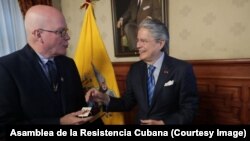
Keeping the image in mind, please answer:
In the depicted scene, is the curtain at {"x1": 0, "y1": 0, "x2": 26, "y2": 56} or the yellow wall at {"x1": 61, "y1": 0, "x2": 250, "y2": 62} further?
the curtain at {"x1": 0, "y1": 0, "x2": 26, "y2": 56}

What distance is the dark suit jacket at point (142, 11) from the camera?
2271 millimetres

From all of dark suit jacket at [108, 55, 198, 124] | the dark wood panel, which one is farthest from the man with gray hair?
the dark wood panel

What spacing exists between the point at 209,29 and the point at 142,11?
696 mm

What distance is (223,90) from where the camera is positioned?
198cm

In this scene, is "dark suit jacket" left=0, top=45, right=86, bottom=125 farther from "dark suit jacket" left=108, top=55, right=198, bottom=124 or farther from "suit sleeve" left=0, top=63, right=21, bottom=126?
"dark suit jacket" left=108, top=55, right=198, bottom=124

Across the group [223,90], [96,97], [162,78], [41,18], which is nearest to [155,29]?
[162,78]

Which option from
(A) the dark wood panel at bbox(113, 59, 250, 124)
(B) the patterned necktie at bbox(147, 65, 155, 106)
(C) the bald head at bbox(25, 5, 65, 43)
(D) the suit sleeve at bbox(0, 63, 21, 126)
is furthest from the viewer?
(A) the dark wood panel at bbox(113, 59, 250, 124)

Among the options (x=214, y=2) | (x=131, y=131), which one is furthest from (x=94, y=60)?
(x=214, y=2)

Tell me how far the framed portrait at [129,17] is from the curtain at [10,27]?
108 centimetres

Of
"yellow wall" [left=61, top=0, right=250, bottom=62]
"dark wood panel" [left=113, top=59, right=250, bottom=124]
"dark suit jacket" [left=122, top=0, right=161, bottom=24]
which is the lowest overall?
"dark wood panel" [left=113, top=59, right=250, bottom=124]

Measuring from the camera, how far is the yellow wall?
1880 mm

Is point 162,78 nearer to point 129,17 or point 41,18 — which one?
point 41,18

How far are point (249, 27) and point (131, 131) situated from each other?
4.19 ft

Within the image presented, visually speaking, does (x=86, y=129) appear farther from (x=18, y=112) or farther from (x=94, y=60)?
(x=94, y=60)
